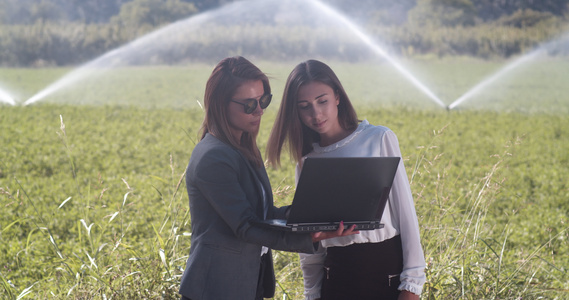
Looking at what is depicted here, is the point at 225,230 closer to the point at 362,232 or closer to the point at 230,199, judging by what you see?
the point at 230,199

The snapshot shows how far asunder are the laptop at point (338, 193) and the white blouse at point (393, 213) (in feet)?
0.83

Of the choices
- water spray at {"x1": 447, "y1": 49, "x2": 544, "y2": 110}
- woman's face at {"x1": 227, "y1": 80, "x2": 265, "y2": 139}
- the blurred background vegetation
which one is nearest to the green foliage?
the blurred background vegetation

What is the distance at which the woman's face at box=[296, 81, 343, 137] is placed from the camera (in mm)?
2723

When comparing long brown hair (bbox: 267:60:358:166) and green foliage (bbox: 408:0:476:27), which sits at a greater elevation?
green foliage (bbox: 408:0:476:27)

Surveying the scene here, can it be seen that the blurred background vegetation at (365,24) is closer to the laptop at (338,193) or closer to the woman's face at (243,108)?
the woman's face at (243,108)

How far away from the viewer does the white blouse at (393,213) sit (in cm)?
266

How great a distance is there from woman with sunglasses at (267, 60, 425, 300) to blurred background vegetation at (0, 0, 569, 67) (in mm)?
38039

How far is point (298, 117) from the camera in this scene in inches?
111

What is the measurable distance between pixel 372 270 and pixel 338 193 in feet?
1.77

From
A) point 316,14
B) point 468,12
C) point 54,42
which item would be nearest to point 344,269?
point 54,42

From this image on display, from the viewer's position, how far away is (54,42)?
38.4m

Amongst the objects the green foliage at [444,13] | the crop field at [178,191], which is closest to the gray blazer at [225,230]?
the crop field at [178,191]

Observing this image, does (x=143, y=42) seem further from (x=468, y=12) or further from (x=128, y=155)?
(x=468, y=12)

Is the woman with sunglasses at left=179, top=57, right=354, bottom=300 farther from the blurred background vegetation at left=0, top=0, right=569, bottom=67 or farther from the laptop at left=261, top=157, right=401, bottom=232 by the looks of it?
the blurred background vegetation at left=0, top=0, right=569, bottom=67
